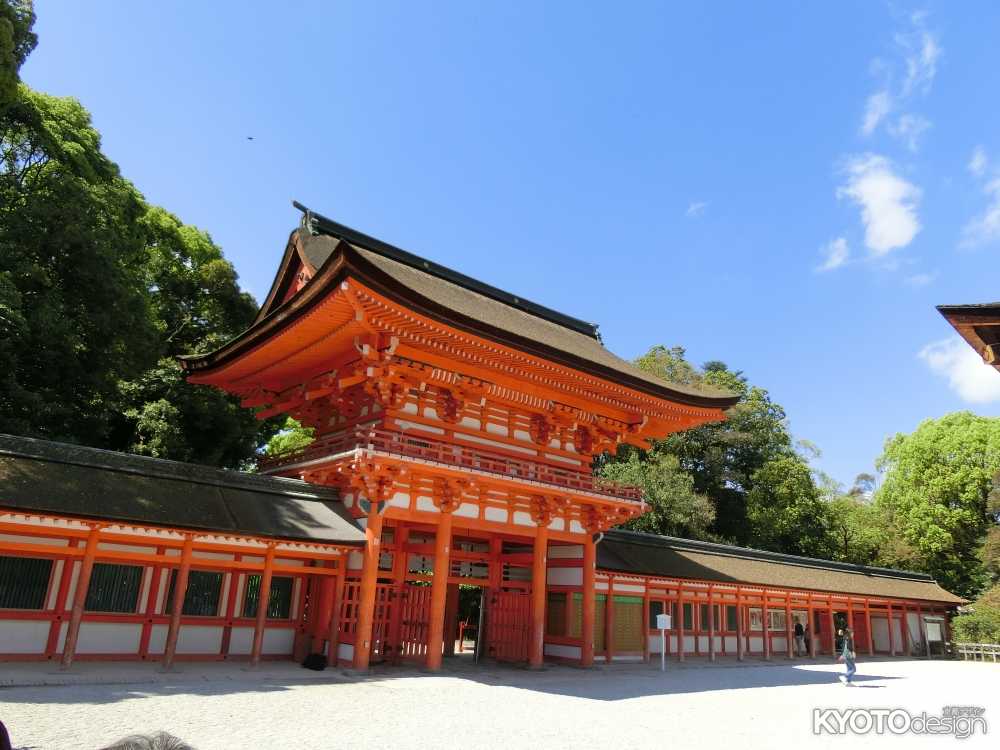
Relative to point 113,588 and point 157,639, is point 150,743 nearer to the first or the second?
point 113,588

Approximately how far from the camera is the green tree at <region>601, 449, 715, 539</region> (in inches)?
1405

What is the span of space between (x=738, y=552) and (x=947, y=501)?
77.9 feet

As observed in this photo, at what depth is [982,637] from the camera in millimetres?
30344

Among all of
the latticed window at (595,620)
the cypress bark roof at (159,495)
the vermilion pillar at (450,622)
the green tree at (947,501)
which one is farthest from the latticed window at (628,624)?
the green tree at (947,501)

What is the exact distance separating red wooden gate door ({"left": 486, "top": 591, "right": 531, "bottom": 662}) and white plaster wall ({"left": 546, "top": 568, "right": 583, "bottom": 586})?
4.97 feet

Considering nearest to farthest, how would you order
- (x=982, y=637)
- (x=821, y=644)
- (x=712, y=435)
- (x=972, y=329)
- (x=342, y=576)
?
(x=972, y=329)
(x=342, y=576)
(x=821, y=644)
(x=982, y=637)
(x=712, y=435)

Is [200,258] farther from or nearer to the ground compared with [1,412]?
farther from the ground

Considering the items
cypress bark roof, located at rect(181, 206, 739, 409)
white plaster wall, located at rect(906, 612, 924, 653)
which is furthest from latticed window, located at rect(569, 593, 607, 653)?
white plaster wall, located at rect(906, 612, 924, 653)

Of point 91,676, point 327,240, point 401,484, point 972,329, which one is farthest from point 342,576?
point 972,329

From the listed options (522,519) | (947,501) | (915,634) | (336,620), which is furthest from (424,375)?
(947,501)

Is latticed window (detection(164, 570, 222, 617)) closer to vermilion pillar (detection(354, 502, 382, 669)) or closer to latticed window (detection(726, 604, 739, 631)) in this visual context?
vermilion pillar (detection(354, 502, 382, 669))

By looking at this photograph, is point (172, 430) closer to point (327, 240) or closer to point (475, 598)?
point (327, 240)

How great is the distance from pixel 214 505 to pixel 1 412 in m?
9.63

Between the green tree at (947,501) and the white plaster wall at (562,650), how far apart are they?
1228 inches
